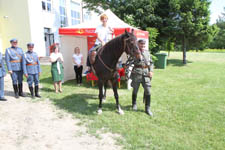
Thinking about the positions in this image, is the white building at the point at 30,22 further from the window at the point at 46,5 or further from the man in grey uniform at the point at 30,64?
the man in grey uniform at the point at 30,64

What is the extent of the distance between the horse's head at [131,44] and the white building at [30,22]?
15.4 metres

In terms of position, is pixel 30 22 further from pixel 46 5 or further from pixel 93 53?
pixel 93 53

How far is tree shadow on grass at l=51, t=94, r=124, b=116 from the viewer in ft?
15.9

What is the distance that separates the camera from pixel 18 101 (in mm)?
5715

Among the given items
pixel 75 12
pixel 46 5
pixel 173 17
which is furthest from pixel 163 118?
pixel 75 12

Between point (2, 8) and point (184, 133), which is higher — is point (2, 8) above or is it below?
above

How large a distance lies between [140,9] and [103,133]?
13578 mm

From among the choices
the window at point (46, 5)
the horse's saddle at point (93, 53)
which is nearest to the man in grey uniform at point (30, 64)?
the horse's saddle at point (93, 53)

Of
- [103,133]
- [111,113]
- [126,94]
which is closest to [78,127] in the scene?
[103,133]

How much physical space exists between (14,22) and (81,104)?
1574 centimetres

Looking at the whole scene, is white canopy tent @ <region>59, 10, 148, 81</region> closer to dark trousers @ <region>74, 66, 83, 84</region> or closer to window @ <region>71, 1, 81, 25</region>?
dark trousers @ <region>74, 66, 83, 84</region>

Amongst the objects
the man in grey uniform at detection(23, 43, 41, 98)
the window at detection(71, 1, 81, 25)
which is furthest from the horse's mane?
the window at detection(71, 1, 81, 25)

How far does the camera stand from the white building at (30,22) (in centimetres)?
1634

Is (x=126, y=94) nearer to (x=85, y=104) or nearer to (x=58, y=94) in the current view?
(x=85, y=104)
